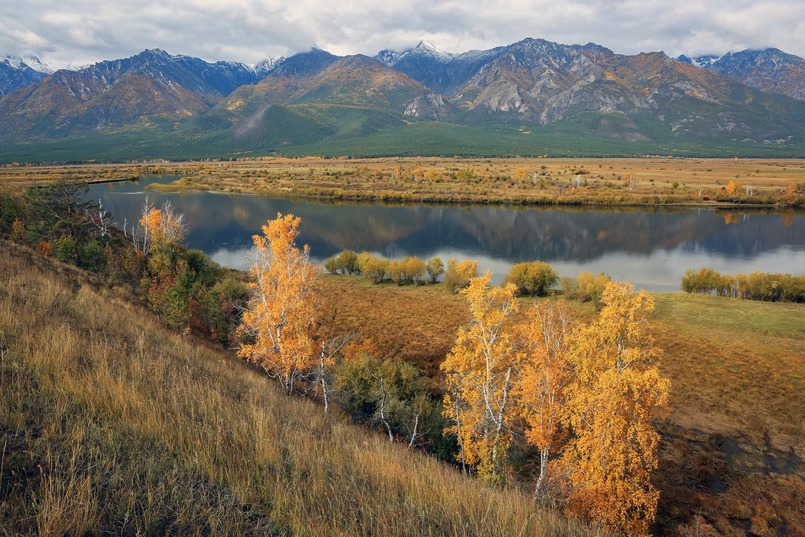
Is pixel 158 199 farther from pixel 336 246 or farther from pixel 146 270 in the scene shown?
pixel 146 270

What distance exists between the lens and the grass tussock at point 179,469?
288 centimetres

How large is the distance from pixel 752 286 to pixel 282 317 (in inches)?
1743

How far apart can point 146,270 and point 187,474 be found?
3590cm

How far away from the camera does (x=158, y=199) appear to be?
9244cm

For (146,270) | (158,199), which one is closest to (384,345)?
(146,270)

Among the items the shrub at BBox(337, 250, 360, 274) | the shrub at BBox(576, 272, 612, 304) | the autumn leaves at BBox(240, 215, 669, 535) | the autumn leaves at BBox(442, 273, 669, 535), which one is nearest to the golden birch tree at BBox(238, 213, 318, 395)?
the autumn leaves at BBox(240, 215, 669, 535)

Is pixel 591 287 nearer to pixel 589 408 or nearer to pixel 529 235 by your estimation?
pixel 529 235

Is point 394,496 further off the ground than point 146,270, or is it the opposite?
point 394,496

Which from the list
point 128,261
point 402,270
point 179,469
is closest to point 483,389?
point 179,469

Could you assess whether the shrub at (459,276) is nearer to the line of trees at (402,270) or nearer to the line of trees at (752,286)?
the line of trees at (402,270)

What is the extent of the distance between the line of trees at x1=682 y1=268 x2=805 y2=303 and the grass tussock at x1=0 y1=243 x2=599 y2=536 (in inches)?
1863

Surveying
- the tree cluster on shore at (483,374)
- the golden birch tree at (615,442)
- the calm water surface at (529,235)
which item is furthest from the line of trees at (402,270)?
the golden birch tree at (615,442)

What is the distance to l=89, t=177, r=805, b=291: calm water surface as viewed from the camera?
178 feet

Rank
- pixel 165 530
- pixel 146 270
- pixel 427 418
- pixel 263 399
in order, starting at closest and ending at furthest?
1. pixel 165 530
2. pixel 263 399
3. pixel 427 418
4. pixel 146 270
